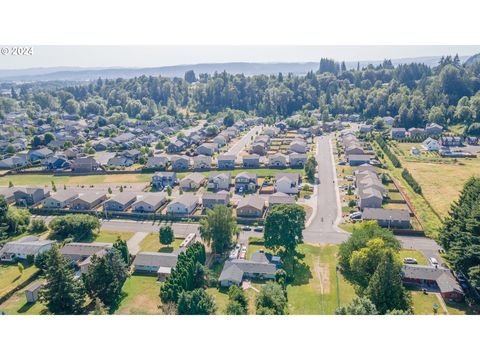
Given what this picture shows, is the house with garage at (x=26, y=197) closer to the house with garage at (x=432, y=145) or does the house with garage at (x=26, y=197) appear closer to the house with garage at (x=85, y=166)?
the house with garage at (x=85, y=166)

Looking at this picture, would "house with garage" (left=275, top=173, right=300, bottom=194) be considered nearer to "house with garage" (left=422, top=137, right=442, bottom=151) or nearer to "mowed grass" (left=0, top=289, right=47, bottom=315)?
"mowed grass" (left=0, top=289, right=47, bottom=315)

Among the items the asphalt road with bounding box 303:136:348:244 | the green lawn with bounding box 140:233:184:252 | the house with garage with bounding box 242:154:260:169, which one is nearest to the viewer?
the green lawn with bounding box 140:233:184:252

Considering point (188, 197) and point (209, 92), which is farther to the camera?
point (209, 92)

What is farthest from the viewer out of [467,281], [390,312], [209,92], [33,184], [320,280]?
[209,92]

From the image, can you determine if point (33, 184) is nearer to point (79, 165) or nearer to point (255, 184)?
point (79, 165)

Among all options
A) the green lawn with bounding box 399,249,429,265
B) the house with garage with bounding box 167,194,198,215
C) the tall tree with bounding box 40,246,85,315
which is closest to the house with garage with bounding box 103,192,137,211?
the house with garage with bounding box 167,194,198,215

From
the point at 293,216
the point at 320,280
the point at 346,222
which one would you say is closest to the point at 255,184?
the point at 346,222

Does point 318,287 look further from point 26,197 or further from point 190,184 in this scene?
point 26,197
